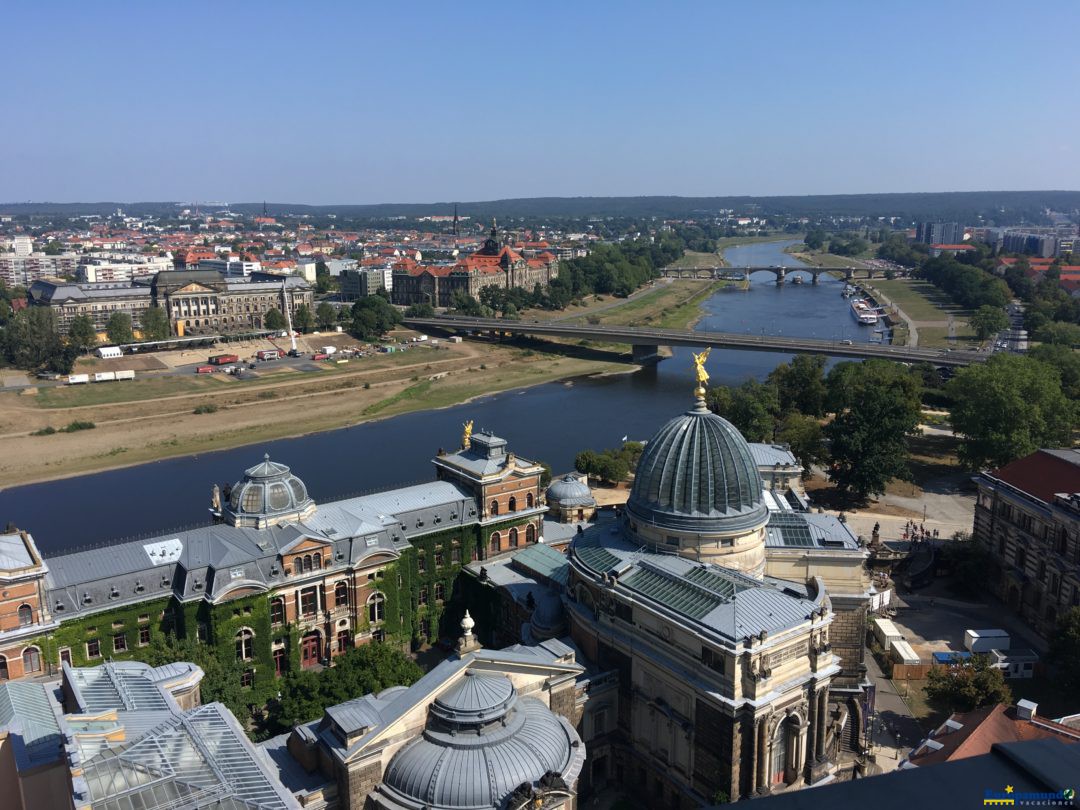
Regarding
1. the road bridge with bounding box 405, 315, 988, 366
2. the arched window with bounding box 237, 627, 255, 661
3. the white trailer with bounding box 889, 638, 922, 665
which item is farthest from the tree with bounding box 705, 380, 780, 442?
the arched window with bounding box 237, 627, 255, 661

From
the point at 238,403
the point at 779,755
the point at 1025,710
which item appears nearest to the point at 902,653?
the point at 779,755

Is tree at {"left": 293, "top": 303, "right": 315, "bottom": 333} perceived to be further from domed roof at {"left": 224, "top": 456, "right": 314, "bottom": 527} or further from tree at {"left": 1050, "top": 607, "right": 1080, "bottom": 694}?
tree at {"left": 1050, "top": 607, "right": 1080, "bottom": 694}

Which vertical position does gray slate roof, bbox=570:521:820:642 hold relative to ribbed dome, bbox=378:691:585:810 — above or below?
above

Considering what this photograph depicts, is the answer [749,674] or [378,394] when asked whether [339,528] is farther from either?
[378,394]

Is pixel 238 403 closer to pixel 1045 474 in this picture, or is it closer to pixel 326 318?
pixel 326 318

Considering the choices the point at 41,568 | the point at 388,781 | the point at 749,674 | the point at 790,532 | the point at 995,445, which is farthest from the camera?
the point at 995,445

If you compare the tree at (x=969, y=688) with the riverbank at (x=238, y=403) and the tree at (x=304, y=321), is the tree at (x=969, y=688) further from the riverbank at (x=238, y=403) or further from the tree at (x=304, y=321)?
the tree at (x=304, y=321)

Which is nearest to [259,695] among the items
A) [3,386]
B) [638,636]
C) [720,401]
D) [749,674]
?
[638,636]
